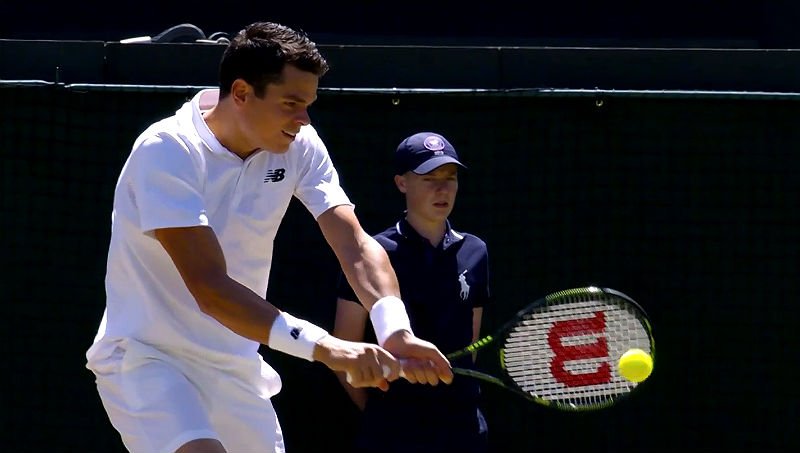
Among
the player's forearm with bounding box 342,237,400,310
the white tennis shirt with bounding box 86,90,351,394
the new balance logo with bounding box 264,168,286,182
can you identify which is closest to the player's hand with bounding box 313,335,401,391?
the player's forearm with bounding box 342,237,400,310

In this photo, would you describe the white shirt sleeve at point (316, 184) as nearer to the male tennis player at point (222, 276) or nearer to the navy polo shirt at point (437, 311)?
Answer: the male tennis player at point (222, 276)

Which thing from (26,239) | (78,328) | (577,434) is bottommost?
(577,434)

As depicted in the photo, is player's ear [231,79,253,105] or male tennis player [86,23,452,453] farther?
player's ear [231,79,253,105]

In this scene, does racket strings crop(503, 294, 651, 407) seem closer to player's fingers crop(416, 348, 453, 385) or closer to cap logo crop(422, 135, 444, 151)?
player's fingers crop(416, 348, 453, 385)

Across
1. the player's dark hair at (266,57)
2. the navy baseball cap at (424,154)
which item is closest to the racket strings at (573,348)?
the navy baseball cap at (424,154)

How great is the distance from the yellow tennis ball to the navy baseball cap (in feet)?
3.81

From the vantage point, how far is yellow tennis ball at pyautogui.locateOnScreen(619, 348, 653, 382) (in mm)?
4426

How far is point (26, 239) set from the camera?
5699 mm

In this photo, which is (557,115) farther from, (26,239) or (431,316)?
(26,239)

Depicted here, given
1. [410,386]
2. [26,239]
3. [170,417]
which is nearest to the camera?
[170,417]

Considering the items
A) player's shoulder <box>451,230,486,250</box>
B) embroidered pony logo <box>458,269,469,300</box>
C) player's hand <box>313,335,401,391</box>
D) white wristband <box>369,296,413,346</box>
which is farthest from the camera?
player's shoulder <box>451,230,486,250</box>

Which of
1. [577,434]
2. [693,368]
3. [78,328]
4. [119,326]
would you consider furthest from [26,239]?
[693,368]

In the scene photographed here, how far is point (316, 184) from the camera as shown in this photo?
432cm

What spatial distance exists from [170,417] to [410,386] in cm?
134
